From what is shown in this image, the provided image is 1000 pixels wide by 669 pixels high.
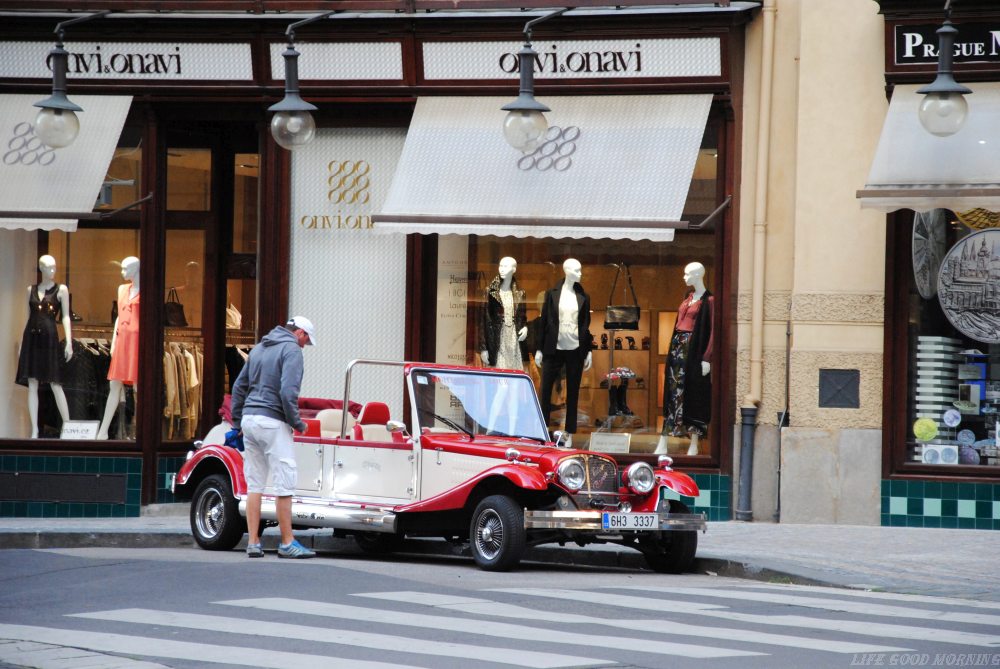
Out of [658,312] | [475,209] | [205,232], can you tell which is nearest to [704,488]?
[658,312]

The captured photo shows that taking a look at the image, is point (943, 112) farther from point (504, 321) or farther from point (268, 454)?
point (268, 454)

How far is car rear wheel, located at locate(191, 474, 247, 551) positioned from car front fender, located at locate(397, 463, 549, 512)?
166 centimetres

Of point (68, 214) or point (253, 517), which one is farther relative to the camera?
point (68, 214)

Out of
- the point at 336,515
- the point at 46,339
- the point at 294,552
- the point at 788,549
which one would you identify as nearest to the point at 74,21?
the point at 46,339

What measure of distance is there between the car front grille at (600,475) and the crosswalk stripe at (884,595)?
1.36 meters

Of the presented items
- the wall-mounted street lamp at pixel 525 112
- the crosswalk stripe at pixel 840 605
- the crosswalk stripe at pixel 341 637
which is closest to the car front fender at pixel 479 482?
the crosswalk stripe at pixel 840 605

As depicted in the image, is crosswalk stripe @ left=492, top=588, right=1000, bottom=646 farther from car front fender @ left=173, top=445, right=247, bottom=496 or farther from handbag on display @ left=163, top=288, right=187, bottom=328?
handbag on display @ left=163, top=288, right=187, bottom=328

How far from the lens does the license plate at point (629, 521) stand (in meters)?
11.5

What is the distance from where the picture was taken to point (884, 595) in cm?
1055

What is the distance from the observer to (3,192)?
17.0m

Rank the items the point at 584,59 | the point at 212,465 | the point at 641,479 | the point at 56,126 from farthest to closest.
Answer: the point at 584,59, the point at 56,126, the point at 212,465, the point at 641,479

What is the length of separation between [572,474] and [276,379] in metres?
2.53

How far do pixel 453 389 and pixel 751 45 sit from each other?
5502 mm

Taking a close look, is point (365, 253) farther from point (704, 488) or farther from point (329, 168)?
point (704, 488)
